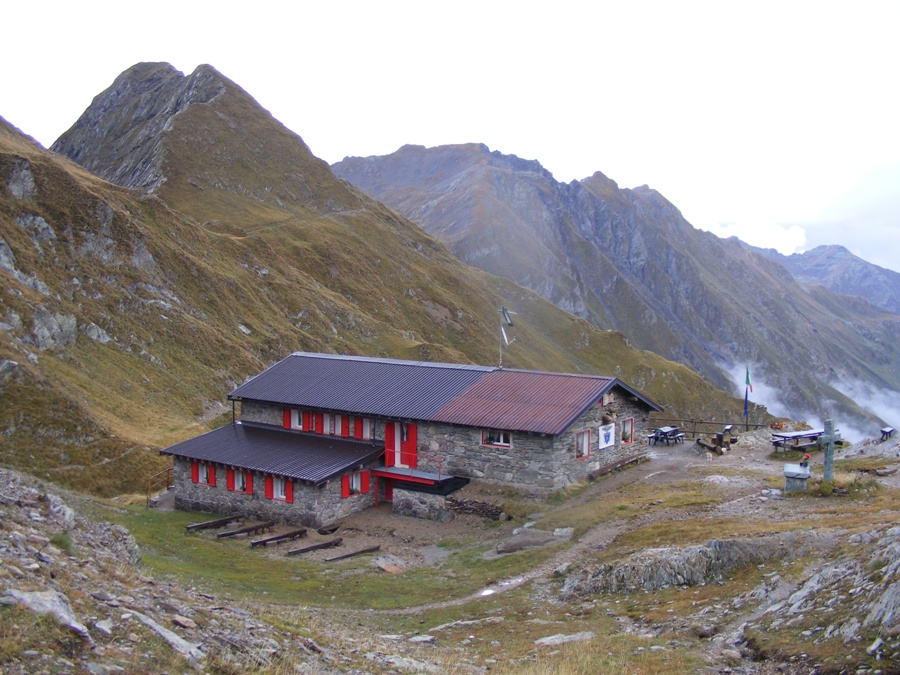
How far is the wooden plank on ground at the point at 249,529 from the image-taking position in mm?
36056

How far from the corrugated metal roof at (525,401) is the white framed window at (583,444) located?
190 centimetres

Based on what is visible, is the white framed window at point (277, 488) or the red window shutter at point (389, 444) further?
the red window shutter at point (389, 444)

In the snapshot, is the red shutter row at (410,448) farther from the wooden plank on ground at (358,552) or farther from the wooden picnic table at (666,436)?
the wooden picnic table at (666,436)

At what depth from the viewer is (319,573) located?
29516 millimetres

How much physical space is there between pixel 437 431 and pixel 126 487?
23.7 m

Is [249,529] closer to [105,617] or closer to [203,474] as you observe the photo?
[203,474]

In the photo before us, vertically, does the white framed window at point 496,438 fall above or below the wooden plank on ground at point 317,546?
above

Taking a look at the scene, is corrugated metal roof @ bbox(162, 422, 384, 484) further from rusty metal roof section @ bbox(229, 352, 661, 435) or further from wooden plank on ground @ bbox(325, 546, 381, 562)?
wooden plank on ground @ bbox(325, 546, 381, 562)

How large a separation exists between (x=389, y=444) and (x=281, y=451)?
635cm

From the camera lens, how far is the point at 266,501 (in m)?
39.2

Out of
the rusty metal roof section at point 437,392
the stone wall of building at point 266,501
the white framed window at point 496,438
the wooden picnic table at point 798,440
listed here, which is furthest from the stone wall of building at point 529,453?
the wooden picnic table at point 798,440

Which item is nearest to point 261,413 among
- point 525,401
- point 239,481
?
point 239,481

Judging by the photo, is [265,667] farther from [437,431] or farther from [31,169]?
[31,169]

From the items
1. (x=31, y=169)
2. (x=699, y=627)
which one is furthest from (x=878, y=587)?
(x=31, y=169)
